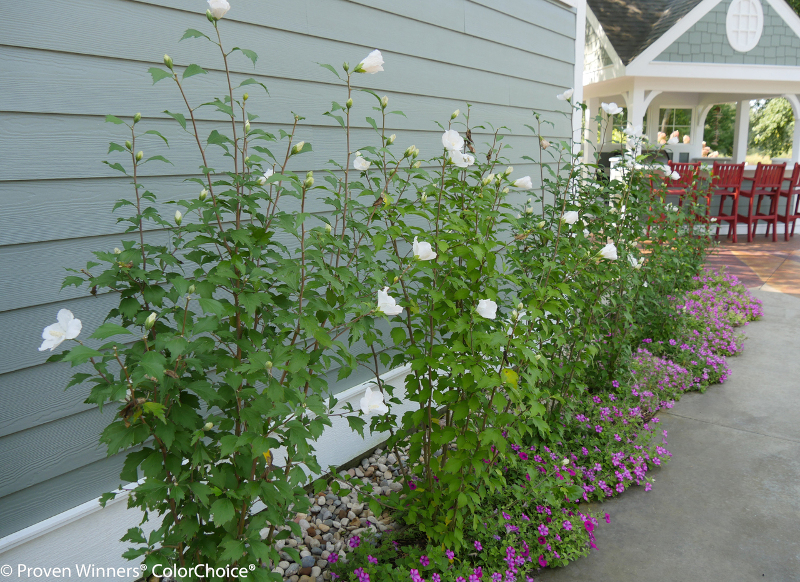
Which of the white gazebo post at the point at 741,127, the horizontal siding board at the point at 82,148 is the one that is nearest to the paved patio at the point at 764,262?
the white gazebo post at the point at 741,127

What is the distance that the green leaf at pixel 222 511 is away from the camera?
4.17 feet

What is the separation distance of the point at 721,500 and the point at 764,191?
7.67 m

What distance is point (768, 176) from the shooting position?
25.8 ft

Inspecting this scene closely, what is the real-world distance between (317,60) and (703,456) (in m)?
2.72

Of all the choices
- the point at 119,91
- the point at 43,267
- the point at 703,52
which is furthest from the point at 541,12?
the point at 703,52

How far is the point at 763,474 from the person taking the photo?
2.59 metres

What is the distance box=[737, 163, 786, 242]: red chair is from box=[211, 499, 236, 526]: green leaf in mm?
8745

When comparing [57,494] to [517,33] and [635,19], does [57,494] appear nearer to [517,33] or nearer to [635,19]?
[517,33]

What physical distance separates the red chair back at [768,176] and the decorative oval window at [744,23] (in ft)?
7.13

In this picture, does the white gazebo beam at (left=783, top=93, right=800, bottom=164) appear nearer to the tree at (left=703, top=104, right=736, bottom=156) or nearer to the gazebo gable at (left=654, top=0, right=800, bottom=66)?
the gazebo gable at (left=654, top=0, right=800, bottom=66)

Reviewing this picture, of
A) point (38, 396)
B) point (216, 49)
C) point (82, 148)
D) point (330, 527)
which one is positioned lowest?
point (330, 527)

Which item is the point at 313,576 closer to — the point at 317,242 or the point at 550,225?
the point at 317,242

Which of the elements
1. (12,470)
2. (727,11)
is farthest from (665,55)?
(12,470)

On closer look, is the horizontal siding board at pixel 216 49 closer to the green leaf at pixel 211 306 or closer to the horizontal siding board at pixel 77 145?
the horizontal siding board at pixel 77 145
